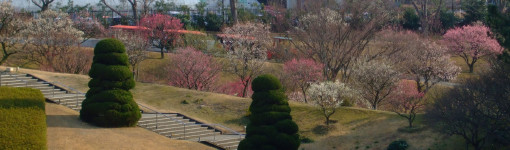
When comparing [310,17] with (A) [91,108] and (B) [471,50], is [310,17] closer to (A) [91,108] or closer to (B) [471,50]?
(B) [471,50]

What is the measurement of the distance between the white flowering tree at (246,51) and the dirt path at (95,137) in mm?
16025

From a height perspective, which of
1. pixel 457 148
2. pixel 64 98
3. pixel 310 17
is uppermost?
pixel 310 17

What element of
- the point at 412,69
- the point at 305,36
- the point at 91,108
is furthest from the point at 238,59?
the point at 91,108

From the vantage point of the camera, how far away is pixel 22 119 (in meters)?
20.9

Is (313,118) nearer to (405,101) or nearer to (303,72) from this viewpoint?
(405,101)

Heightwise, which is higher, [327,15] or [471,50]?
[327,15]

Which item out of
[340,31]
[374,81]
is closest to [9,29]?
[340,31]

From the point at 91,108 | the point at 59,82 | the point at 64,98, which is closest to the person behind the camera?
the point at 91,108

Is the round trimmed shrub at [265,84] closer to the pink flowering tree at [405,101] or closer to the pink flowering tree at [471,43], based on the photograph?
the pink flowering tree at [405,101]

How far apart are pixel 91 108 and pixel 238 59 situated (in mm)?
20742

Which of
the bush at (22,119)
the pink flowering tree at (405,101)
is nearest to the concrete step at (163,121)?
the bush at (22,119)

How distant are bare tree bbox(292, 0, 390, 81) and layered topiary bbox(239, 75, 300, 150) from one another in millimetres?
18757

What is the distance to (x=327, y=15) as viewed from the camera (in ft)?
141

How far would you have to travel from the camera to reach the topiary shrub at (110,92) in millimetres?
25656
